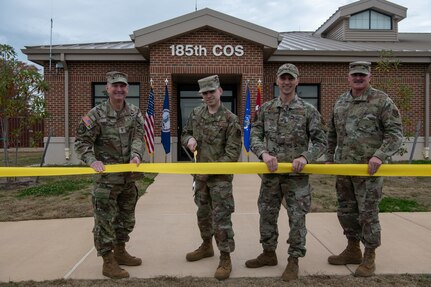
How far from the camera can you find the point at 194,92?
47.5 feet

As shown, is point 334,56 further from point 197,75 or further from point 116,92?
point 116,92

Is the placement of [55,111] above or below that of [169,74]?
below

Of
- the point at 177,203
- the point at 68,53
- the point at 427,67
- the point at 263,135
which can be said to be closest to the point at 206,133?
the point at 263,135

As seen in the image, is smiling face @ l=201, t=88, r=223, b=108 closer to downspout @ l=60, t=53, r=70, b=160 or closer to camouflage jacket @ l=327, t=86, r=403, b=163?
camouflage jacket @ l=327, t=86, r=403, b=163

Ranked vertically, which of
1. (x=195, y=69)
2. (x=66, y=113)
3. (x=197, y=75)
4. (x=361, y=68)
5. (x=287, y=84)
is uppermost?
(x=195, y=69)

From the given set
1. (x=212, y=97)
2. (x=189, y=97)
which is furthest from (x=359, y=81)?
(x=189, y=97)

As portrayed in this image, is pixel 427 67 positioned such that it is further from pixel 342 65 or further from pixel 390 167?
pixel 390 167

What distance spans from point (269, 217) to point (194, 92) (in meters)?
10.9

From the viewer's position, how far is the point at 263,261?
13.3ft

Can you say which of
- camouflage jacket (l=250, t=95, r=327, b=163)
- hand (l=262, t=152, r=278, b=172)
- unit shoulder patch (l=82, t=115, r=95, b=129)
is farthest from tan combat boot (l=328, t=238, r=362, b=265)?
unit shoulder patch (l=82, t=115, r=95, b=129)

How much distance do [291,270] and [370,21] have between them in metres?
16.6

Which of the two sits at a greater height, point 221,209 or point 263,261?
point 221,209

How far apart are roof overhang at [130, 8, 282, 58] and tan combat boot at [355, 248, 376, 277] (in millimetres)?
9028

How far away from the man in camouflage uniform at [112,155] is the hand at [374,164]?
2.20m
